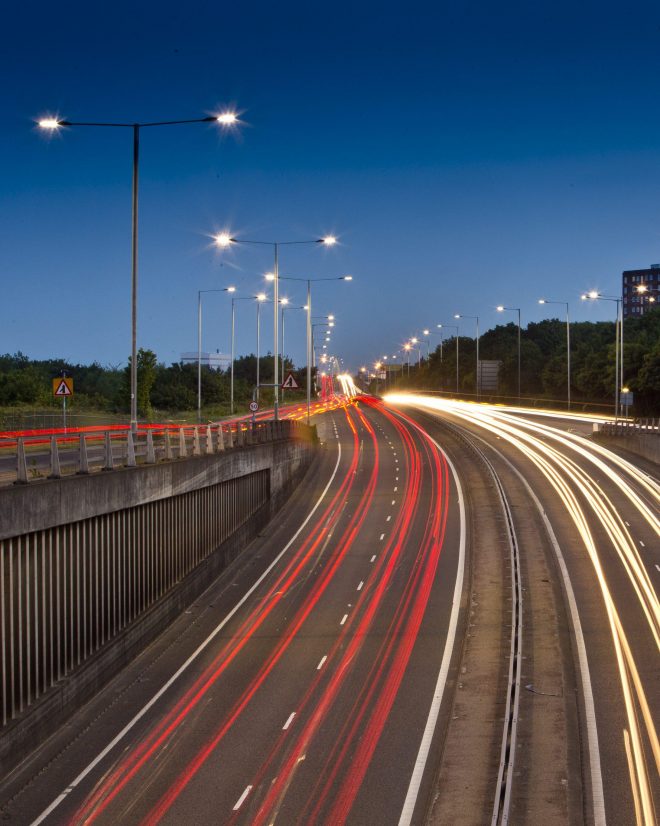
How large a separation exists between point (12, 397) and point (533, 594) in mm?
40172

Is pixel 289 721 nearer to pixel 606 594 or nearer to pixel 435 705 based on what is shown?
pixel 435 705

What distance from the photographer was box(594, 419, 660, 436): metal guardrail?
218ft

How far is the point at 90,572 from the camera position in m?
26.2

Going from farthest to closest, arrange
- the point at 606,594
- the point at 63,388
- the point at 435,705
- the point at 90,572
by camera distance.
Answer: the point at 606,594 → the point at 63,388 → the point at 435,705 → the point at 90,572

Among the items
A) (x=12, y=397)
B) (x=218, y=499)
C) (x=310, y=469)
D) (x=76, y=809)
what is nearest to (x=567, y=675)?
(x=76, y=809)

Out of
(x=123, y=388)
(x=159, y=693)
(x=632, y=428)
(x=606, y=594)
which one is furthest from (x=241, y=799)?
(x=632, y=428)

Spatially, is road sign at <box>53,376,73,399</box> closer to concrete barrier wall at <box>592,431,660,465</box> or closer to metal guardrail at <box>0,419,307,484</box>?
metal guardrail at <box>0,419,307,484</box>

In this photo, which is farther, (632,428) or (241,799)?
(632,428)

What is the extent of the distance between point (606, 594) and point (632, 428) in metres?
35.8

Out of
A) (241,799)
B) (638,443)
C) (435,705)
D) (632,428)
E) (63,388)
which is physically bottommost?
(241,799)

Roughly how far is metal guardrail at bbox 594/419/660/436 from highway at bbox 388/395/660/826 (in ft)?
6.18

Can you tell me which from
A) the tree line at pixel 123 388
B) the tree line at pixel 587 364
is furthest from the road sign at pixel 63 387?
the tree line at pixel 587 364

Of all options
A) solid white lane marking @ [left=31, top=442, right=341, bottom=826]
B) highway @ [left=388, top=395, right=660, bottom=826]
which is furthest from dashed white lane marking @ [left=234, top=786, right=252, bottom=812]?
highway @ [left=388, top=395, right=660, bottom=826]

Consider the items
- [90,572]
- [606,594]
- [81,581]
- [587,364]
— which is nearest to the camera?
[81,581]
